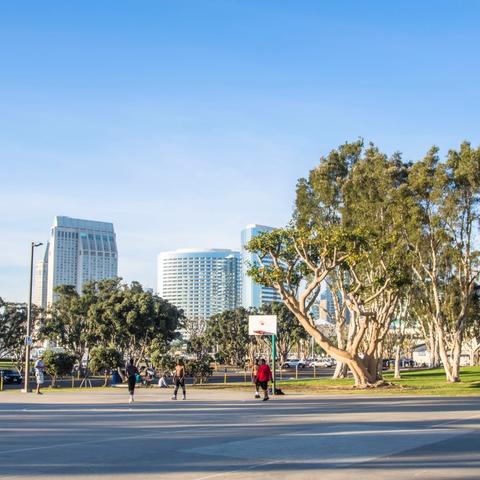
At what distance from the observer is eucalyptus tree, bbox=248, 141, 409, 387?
1464 inches

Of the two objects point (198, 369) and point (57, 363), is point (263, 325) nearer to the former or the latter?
point (198, 369)

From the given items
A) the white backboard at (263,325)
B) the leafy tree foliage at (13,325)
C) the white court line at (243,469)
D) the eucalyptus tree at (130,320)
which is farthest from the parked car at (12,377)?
the white court line at (243,469)

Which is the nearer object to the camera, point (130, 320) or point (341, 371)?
point (130, 320)

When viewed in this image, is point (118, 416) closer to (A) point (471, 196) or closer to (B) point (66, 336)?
(A) point (471, 196)

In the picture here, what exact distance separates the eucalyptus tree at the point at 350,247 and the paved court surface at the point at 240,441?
38.2 ft

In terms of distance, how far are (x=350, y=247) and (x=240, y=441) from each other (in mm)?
21296

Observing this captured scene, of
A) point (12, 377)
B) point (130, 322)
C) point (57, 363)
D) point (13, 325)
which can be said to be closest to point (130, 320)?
point (130, 322)

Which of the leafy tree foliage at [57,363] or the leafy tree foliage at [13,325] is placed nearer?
the leafy tree foliage at [57,363]

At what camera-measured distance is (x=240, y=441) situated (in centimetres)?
1530

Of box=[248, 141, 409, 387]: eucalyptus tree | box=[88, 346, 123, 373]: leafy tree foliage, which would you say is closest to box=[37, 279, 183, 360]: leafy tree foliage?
box=[88, 346, 123, 373]: leafy tree foliage

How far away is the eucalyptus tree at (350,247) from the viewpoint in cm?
3719

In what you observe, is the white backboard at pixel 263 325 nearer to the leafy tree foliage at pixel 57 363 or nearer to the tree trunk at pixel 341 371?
the leafy tree foliage at pixel 57 363

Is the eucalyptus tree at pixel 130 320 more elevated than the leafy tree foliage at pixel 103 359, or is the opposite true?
the eucalyptus tree at pixel 130 320

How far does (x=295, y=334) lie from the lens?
94.4 meters
